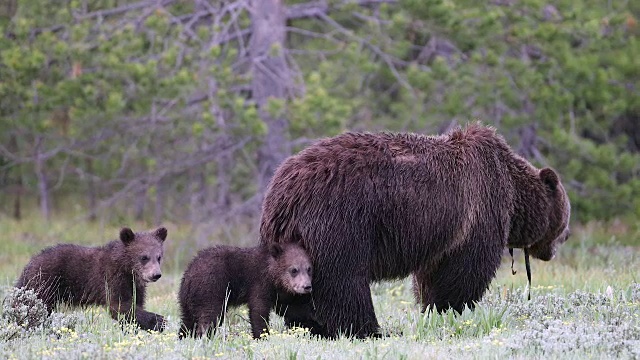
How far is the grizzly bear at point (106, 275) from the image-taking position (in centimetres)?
848

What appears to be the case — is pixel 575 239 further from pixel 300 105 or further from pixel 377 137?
pixel 377 137

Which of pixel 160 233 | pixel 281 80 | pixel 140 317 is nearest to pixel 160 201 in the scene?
pixel 281 80

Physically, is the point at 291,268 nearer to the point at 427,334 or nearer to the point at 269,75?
the point at 427,334

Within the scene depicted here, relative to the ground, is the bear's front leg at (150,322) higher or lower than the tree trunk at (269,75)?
lower

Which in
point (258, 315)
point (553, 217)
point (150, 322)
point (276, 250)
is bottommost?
point (150, 322)

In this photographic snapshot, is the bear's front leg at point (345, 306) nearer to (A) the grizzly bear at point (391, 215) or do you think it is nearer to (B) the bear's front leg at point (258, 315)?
(A) the grizzly bear at point (391, 215)

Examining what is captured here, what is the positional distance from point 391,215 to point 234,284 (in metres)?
1.30

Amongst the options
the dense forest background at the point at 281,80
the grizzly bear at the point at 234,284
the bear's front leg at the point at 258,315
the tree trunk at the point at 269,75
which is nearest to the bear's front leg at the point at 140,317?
the grizzly bear at the point at 234,284

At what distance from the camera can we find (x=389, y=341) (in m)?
7.45

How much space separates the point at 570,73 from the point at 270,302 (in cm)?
1098

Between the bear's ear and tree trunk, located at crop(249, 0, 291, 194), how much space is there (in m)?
7.75

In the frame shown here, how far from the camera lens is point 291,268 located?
7.48 metres

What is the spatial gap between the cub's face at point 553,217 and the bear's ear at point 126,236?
3.60 meters

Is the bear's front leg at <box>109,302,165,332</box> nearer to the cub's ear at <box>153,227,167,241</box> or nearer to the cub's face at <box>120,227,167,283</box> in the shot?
the cub's face at <box>120,227,167,283</box>
